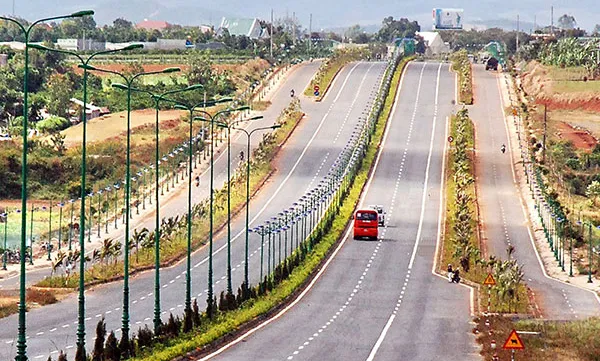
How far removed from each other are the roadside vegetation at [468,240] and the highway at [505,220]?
103 cm

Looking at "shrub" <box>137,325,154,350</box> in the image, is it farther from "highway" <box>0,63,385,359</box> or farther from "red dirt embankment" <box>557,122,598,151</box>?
"red dirt embankment" <box>557,122,598,151</box>

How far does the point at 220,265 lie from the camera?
10569 cm

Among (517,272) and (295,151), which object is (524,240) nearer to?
(517,272)

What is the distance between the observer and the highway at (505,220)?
9262 centimetres

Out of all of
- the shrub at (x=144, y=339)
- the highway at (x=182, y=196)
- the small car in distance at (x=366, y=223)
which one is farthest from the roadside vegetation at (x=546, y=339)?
the small car in distance at (x=366, y=223)

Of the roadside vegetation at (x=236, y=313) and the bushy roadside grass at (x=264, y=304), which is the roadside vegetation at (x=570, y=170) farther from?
the roadside vegetation at (x=236, y=313)

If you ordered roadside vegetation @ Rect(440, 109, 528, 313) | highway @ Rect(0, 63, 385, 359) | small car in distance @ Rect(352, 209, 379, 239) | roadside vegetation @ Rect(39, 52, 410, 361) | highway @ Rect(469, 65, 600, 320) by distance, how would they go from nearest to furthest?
roadside vegetation @ Rect(39, 52, 410, 361), highway @ Rect(0, 63, 385, 359), roadside vegetation @ Rect(440, 109, 528, 313), highway @ Rect(469, 65, 600, 320), small car in distance @ Rect(352, 209, 379, 239)

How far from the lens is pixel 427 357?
69312 millimetres

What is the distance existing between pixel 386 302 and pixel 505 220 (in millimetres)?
40210

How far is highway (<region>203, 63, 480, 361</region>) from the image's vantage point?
232 ft

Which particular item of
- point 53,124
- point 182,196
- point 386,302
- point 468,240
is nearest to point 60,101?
point 53,124

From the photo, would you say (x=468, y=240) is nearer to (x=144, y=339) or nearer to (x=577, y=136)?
(x=144, y=339)

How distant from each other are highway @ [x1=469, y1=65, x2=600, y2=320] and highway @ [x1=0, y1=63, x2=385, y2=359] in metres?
14.2

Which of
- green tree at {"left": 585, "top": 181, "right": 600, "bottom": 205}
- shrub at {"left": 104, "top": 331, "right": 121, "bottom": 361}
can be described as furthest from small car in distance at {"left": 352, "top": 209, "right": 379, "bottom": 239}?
shrub at {"left": 104, "top": 331, "right": 121, "bottom": 361}
